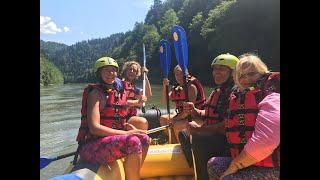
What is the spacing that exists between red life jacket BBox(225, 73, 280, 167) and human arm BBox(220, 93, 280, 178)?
108 mm

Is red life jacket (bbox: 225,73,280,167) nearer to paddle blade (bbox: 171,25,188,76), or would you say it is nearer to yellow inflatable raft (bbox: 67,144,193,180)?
yellow inflatable raft (bbox: 67,144,193,180)

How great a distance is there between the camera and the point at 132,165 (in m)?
2.39

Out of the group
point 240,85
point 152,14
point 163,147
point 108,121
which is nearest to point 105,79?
point 108,121

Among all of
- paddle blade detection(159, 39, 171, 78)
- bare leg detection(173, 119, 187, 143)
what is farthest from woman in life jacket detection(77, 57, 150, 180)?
paddle blade detection(159, 39, 171, 78)

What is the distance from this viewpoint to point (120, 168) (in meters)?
2.48

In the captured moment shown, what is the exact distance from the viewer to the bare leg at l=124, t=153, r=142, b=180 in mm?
2381

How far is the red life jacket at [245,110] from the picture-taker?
1.93m

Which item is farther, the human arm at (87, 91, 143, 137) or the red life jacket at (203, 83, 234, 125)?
the red life jacket at (203, 83, 234, 125)

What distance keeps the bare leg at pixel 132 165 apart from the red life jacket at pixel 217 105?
62 centimetres

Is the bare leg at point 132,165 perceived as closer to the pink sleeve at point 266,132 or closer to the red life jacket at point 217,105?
the red life jacket at point 217,105

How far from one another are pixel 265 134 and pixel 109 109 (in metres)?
1.27
